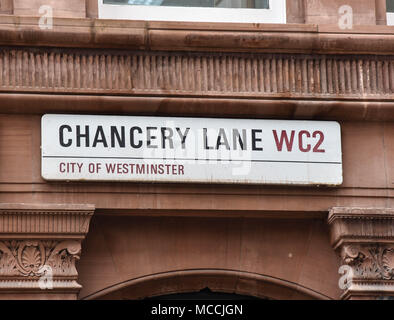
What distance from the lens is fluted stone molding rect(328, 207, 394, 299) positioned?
16266 mm

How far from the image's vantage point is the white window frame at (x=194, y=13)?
1692 centimetres

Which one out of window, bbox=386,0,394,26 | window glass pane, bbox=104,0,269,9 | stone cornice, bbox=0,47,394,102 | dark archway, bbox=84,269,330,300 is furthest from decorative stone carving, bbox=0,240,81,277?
window, bbox=386,0,394,26

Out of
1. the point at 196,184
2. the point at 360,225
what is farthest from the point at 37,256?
the point at 360,225

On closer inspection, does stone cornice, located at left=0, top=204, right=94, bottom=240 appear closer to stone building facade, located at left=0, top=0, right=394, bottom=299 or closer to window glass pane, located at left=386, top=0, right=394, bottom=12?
stone building facade, located at left=0, top=0, right=394, bottom=299

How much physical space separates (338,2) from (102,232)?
12.3ft

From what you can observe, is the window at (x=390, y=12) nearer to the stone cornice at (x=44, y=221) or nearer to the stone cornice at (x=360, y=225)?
the stone cornice at (x=360, y=225)

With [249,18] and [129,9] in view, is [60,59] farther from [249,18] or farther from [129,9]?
[249,18]

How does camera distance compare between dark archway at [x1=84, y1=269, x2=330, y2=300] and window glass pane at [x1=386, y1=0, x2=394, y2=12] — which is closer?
dark archway at [x1=84, y1=269, x2=330, y2=300]

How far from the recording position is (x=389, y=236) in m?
16.4

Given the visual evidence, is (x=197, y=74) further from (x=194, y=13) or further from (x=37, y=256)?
(x=37, y=256)

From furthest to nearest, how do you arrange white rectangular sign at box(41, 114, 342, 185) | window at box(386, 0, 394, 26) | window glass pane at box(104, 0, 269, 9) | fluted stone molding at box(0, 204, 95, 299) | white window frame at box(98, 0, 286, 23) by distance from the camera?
window at box(386, 0, 394, 26) → window glass pane at box(104, 0, 269, 9) → white window frame at box(98, 0, 286, 23) → white rectangular sign at box(41, 114, 342, 185) → fluted stone molding at box(0, 204, 95, 299)

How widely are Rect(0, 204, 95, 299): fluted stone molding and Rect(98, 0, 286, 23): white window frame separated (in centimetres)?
240

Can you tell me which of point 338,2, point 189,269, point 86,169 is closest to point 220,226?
point 189,269

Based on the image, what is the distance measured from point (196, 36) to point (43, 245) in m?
2.82
